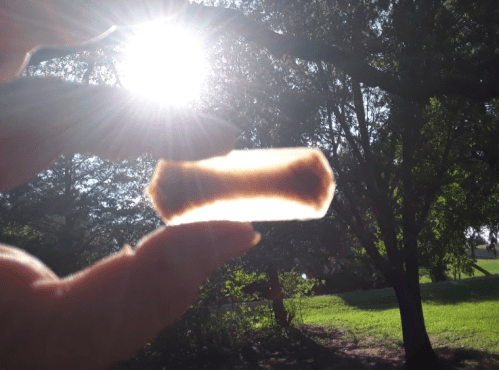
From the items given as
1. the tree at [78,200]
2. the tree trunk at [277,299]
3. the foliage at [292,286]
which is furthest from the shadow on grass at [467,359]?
the tree at [78,200]

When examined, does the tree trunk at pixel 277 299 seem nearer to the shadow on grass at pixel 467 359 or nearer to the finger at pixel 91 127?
the shadow on grass at pixel 467 359

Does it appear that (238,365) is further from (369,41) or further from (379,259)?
(369,41)

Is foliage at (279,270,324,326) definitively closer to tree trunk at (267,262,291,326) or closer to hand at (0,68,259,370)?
tree trunk at (267,262,291,326)

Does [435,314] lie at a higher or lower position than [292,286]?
lower

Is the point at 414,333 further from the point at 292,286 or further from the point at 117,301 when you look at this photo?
the point at 117,301

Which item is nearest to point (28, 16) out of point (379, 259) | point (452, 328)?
point (379, 259)

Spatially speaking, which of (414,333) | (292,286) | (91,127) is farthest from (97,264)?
(292,286)

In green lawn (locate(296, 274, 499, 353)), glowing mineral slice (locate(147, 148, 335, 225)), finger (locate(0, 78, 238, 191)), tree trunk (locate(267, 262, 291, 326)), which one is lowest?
green lawn (locate(296, 274, 499, 353))

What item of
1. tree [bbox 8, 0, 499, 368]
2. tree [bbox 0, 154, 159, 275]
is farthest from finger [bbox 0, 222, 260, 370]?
tree [bbox 0, 154, 159, 275]
